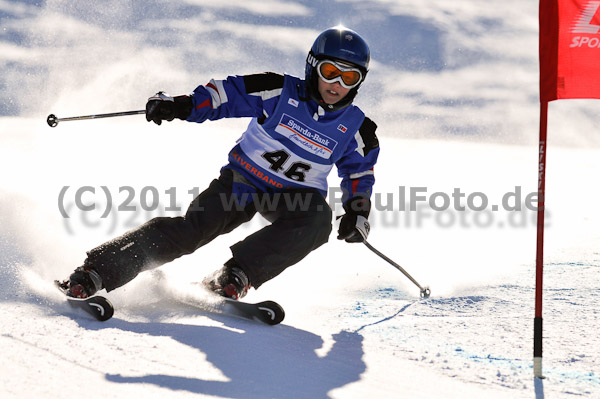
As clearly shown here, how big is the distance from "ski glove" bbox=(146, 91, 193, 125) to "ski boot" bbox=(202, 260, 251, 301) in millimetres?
1069

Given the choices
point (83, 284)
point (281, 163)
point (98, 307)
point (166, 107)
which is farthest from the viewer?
point (281, 163)

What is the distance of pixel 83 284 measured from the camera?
3.19 meters

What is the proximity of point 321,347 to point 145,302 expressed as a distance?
121 cm

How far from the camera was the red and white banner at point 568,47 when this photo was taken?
3.04 meters

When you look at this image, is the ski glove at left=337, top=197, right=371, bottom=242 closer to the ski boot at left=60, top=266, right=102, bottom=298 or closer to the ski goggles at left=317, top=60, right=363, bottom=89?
the ski goggles at left=317, top=60, right=363, bottom=89

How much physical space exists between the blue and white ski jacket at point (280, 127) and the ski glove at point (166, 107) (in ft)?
0.21

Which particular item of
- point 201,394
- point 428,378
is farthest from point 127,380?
point 428,378

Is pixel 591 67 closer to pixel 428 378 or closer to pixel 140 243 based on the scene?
pixel 428 378

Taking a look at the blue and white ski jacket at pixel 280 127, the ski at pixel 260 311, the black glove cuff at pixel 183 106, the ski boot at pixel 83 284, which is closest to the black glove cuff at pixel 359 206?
the blue and white ski jacket at pixel 280 127

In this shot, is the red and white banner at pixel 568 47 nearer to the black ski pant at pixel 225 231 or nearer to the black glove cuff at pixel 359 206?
the black glove cuff at pixel 359 206

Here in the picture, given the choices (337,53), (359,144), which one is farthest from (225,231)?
(337,53)

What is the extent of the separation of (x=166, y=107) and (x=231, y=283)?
126 centimetres

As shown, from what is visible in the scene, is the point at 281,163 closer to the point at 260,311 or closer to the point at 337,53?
the point at 337,53

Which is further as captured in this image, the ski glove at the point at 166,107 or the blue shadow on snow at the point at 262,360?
the ski glove at the point at 166,107
